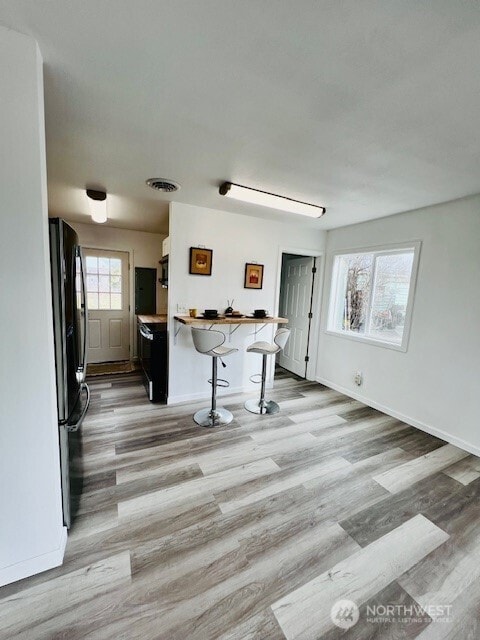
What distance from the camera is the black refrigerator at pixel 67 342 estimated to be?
4.76ft

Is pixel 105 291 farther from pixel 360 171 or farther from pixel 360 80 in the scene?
pixel 360 80

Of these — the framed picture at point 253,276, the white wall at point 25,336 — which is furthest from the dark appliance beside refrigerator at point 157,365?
the white wall at point 25,336

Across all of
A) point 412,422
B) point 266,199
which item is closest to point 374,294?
point 412,422

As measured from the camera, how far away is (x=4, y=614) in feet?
4.00

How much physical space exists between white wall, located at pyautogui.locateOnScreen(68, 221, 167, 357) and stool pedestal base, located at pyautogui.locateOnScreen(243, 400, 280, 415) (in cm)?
282

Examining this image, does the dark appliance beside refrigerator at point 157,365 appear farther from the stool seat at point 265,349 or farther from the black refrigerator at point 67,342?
the black refrigerator at point 67,342

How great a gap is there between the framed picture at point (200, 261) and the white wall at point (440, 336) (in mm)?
2226

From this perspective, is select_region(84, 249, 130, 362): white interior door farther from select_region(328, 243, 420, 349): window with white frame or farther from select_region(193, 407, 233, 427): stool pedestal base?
select_region(328, 243, 420, 349): window with white frame

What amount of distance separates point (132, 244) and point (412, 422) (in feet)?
17.0

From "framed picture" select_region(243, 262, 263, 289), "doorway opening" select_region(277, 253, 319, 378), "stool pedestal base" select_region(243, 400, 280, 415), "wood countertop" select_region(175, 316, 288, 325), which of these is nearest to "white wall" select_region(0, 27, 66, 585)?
"wood countertop" select_region(175, 316, 288, 325)

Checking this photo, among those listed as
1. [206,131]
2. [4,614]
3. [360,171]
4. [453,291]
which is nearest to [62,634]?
[4,614]

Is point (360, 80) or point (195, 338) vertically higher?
point (360, 80)

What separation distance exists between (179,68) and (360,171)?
1.60 metres

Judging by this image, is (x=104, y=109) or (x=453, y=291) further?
(x=453, y=291)
